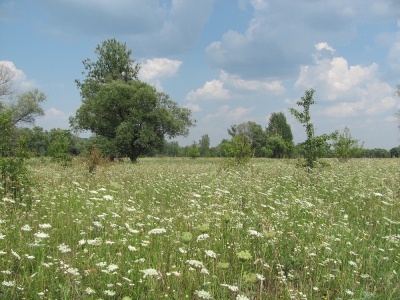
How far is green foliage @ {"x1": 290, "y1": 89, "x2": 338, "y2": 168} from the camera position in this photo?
1360 centimetres

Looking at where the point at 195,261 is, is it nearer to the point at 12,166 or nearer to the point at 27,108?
the point at 12,166

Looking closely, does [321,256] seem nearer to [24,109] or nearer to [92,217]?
[92,217]

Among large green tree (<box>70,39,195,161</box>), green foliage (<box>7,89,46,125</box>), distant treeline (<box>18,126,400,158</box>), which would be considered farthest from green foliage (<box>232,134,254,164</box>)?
green foliage (<box>7,89,46,125</box>)

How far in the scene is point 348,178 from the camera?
1048 cm

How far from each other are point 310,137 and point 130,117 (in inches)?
1042

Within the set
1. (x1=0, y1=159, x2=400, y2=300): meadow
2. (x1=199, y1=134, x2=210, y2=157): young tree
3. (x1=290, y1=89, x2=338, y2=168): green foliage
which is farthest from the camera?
(x1=199, y1=134, x2=210, y2=157): young tree

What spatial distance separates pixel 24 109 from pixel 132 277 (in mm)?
48746

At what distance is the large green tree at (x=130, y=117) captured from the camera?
35344 millimetres

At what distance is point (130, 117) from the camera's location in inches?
1439

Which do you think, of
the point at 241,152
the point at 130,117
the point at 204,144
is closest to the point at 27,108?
the point at 130,117

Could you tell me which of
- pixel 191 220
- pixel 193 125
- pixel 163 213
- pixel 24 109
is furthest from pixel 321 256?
pixel 24 109

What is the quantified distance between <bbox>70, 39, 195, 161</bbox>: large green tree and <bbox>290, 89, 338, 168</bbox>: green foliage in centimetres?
2360

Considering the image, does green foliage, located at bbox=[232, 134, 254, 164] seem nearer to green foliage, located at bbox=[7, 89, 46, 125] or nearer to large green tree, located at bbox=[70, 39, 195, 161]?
large green tree, located at bbox=[70, 39, 195, 161]

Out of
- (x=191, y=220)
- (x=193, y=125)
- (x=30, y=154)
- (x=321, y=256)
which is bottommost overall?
(x=321, y=256)
